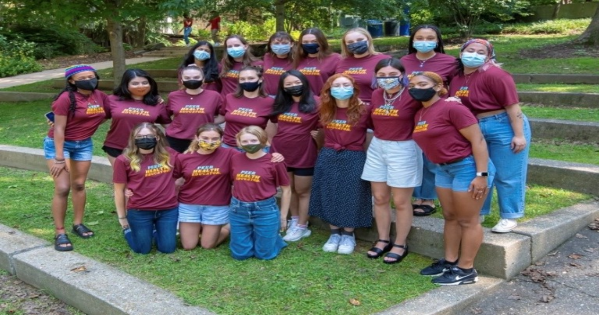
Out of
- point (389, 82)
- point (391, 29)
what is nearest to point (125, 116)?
point (389, 82)

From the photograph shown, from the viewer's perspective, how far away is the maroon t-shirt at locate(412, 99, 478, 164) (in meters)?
4.05

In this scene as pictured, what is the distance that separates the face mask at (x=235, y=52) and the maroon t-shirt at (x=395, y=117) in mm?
1805

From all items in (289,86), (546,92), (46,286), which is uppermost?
(289,86)

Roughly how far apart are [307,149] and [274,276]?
1.23 metres

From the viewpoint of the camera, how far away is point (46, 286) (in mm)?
4766

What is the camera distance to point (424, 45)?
4.83m

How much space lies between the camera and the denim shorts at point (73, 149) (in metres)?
5.32

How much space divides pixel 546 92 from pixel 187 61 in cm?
608

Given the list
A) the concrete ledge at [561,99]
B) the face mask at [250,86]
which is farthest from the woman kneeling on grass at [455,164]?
the concrete ledge at [561,99]

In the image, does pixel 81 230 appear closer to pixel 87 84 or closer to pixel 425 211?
pixel 87 84

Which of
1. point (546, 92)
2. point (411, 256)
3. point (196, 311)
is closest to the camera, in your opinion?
point (196, 311)

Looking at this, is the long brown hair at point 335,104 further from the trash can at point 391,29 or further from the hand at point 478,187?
the trash can at point 391,29

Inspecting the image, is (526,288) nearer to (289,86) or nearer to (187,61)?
(289,86)

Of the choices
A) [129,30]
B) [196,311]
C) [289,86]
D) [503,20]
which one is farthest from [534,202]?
[129,30]
